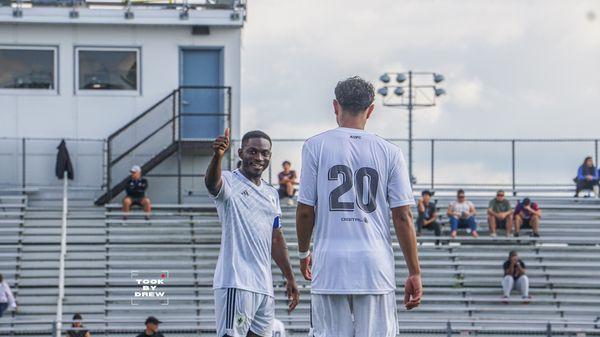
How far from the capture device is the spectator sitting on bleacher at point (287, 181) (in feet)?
103

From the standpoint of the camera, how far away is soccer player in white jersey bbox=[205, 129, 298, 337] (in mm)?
12570

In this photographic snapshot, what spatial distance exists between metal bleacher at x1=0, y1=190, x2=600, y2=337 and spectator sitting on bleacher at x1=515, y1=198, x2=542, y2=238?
0.81ft

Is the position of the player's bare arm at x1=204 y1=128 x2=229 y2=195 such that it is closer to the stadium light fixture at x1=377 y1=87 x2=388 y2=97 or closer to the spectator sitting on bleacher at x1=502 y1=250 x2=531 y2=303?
the spectator sitting on bleacher at x1=502 y1=250 x2=531 y2=303

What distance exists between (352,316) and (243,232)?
3.03 m

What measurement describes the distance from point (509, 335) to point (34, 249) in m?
9.22

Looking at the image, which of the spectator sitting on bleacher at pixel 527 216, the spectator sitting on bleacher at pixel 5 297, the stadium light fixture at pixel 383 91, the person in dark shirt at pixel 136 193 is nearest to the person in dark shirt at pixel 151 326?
the spectator sitting on bleacher at pixel 5 297

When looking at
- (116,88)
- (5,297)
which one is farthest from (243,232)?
(116,88)

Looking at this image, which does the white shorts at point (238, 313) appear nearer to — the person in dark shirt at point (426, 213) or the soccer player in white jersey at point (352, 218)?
the soccer player in white jersey at point (352, 218)

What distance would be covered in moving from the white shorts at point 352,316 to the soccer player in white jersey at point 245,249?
269cm

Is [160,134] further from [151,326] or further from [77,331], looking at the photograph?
[151,326]

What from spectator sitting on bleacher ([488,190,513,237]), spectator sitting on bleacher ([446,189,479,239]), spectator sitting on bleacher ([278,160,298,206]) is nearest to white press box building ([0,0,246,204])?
spectator sitting on bleacher ([278,160,298,206])

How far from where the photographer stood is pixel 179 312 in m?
28.0

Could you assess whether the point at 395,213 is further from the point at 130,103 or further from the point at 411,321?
the point at 130,103

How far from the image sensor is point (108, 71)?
33250 millimetres
